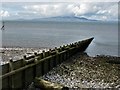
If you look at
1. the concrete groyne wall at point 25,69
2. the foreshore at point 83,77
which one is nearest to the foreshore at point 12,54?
the foreshore at point 83,77

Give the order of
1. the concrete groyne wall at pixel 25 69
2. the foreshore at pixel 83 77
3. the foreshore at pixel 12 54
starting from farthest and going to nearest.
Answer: the foreshore at pixel 12 54, the foreshore at pixel 83 77, the concrete groyne wall at pixel 25 69

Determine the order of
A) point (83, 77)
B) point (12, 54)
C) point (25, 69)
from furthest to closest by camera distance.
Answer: point (12, 54), point (83, 77), point (25, 69)

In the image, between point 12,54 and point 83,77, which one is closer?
point 83,77

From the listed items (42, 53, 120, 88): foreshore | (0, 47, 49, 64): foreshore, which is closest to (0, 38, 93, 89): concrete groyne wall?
(42, 53, 120, 88): foreshore

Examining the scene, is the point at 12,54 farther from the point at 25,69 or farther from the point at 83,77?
the point at 25,69

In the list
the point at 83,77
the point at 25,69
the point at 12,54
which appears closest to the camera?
the point at 25,69

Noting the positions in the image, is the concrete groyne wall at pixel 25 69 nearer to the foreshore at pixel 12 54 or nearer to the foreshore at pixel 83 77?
the foreshore at pixel 83 77

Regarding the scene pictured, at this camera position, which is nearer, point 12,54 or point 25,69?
point 25,69

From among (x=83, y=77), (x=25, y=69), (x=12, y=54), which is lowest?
(x=83, y=77)

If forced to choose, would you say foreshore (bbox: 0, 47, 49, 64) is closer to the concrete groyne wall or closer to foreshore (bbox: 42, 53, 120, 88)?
foreshore (bbox: 42, 53, 120, 88)

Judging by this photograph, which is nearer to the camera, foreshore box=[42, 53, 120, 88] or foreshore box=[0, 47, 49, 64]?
foreshore box=[42, 53, 120, 88]

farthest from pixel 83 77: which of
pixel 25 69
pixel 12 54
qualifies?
pixel 12 54

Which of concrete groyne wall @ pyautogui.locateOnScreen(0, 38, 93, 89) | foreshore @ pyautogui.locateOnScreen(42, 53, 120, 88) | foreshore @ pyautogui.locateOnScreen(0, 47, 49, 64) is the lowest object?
foreshore @ pyautogui.locateOnScreen(42, 53, 120, 88)

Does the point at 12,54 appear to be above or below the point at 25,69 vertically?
below
